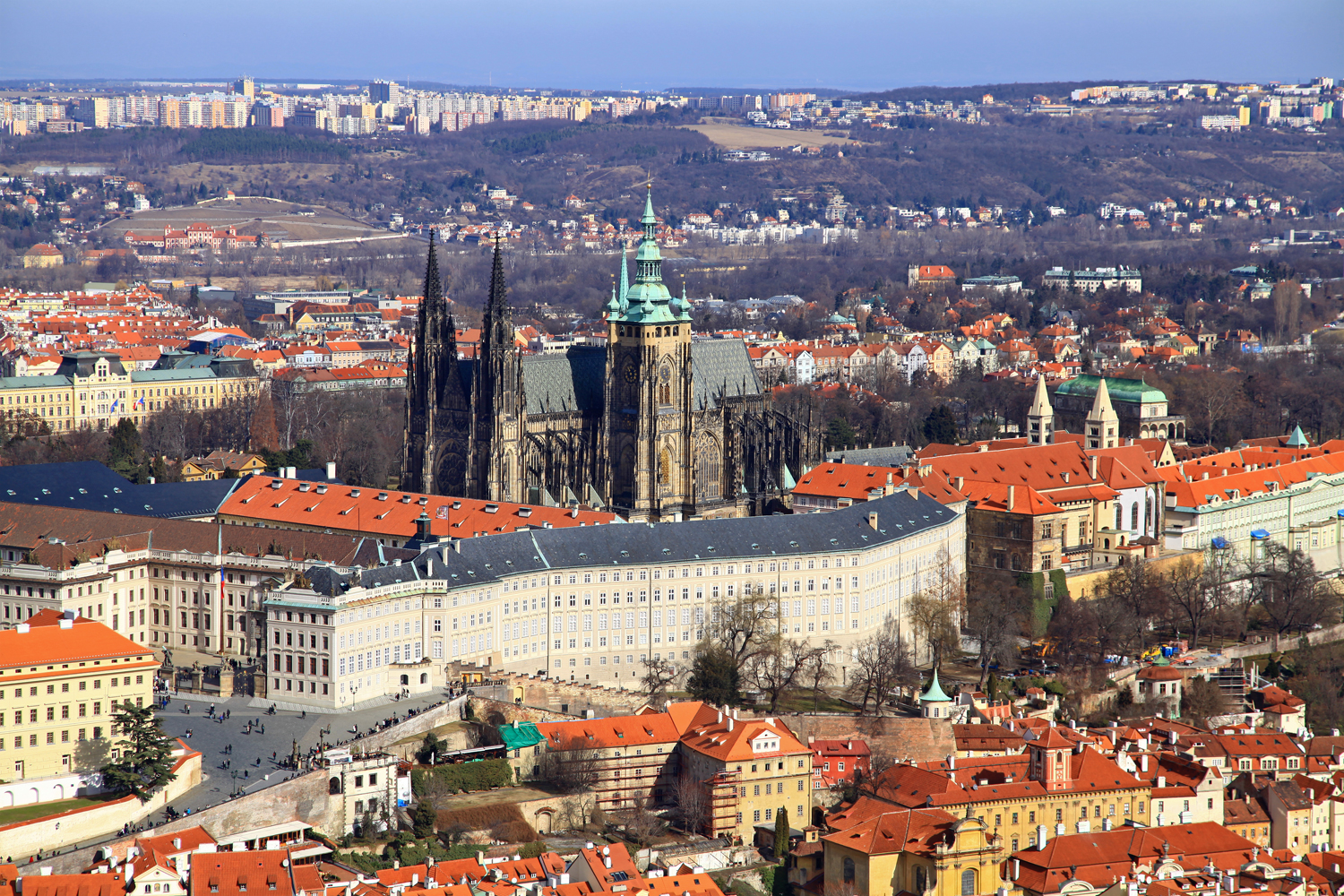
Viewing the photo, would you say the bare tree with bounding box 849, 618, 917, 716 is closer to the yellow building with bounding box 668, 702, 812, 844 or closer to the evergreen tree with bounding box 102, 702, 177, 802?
the yellow building with bounding box 668, 702, 812, 844

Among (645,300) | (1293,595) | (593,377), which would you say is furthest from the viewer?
(593,377)

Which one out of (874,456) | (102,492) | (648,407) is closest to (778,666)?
(648,407)

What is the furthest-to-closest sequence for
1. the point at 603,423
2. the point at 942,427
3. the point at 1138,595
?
the point at 942,427, the point at 603,423, the point at 1138,595

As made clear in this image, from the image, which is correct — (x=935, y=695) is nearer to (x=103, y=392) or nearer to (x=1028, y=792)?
(x=1028, y=792)

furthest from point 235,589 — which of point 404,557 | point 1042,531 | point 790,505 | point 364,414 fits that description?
point 364,414

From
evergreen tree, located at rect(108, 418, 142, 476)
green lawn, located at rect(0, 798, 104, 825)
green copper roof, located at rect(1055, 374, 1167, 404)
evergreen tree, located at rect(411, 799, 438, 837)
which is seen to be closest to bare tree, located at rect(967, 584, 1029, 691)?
evergreen tree, located at rect(411, 799, 438, 837)

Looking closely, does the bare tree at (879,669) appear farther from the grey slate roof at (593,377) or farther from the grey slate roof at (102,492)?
the grey slate roof at (102,492)

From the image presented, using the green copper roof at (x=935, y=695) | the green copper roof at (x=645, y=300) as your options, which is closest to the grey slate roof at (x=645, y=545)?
the green copper roof at (x=935, y=695)
